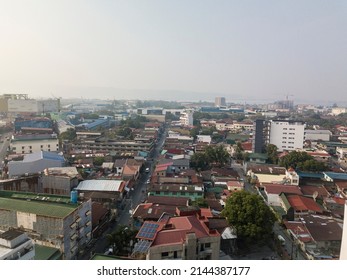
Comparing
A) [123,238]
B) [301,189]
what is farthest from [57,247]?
[301,189]

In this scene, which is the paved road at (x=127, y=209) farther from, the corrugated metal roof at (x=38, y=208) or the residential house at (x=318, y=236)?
the residential house at (x=318, y=236)

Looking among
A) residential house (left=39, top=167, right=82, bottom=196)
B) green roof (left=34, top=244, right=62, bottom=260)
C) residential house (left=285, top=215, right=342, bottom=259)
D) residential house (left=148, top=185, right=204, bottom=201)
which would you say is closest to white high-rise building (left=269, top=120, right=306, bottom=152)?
residential house (left=148, top=185, right=204, bottom=201)

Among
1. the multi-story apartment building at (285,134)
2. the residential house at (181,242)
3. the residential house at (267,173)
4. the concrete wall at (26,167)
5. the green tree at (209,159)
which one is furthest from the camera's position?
the multi-story apartment building at (285,134)

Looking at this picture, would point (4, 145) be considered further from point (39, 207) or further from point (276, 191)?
point (276, 191)

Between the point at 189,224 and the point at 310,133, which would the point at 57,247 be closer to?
the point at 189,224

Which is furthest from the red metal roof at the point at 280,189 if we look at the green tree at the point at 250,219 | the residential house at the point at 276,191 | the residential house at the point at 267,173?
the green tree at the point at 250,219

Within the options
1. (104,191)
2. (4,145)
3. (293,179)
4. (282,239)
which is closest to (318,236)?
(282,239)

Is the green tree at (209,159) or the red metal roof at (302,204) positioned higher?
the green tree at (209,159)
